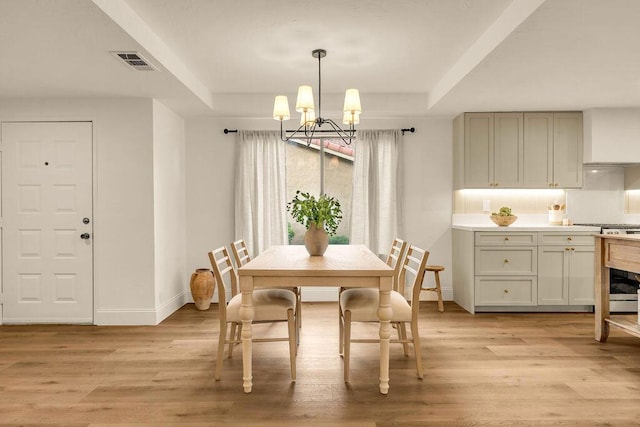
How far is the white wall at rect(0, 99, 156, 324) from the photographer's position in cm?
428

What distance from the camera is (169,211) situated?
4.80 meters

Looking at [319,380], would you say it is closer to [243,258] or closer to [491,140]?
[243,258]

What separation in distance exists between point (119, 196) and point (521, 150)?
4.30 m

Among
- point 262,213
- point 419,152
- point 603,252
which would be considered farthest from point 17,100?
point 603,252

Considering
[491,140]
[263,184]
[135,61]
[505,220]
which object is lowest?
[505,220]

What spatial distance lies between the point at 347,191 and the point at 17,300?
3683mm

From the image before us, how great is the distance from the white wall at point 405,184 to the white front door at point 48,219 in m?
1.25

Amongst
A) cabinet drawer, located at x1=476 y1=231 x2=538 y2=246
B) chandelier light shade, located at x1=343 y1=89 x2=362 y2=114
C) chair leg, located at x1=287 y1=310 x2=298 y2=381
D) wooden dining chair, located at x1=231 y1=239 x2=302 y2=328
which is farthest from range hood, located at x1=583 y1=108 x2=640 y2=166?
chair leg, located at x1=287 y1=310 x2=298 y2=381

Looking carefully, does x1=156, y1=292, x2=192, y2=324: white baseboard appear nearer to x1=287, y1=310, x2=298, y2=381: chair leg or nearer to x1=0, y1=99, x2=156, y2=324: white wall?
x1=0, y1=99, x2=156, y2=324: white wall

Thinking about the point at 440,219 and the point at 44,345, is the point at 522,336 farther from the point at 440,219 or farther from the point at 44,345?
the point at 44,345

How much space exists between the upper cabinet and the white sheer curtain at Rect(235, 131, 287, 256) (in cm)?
214

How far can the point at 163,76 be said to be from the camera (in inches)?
141

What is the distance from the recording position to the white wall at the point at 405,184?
531 centimetres

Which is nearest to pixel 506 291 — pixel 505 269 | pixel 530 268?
pixel 505 269
